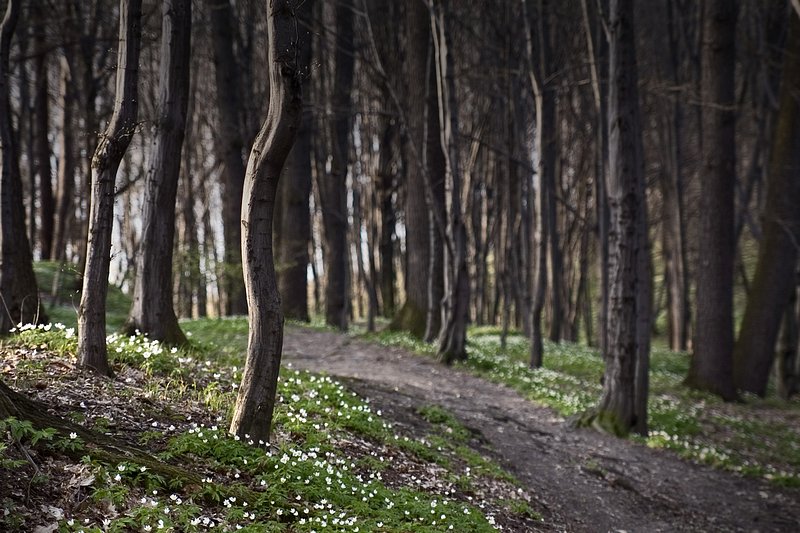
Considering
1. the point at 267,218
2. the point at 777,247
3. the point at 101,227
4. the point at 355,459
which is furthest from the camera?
the point at 777,247

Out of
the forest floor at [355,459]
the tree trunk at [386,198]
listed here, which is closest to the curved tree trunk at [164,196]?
the forest floor at [355,459]

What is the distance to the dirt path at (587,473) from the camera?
7930mm

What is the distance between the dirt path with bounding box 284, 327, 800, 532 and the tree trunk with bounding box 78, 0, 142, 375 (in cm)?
394

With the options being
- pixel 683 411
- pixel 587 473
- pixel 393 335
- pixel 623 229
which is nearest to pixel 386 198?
pixel 393 335

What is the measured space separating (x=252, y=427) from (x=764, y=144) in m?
20.9

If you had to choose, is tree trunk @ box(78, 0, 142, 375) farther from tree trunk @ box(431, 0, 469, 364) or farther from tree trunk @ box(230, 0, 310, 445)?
tree trunk @ box(431, 0, 469, 364)

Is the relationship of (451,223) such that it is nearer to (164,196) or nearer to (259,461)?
(164,196)

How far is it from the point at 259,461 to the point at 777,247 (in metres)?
15.4

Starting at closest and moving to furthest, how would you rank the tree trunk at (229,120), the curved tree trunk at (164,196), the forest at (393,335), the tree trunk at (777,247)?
the forest at (393,335), the curved tree trunk at (164,196), the tree trunk at (777,247), the tree trunk at (229,120)

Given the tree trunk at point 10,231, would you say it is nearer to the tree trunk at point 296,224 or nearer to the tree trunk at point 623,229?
the tree trunk at point 623,229

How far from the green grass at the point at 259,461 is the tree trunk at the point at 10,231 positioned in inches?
32.5

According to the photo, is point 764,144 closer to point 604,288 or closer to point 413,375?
point 604,288

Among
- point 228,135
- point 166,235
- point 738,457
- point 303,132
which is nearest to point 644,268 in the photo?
point 738,457

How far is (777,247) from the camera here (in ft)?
53.9
